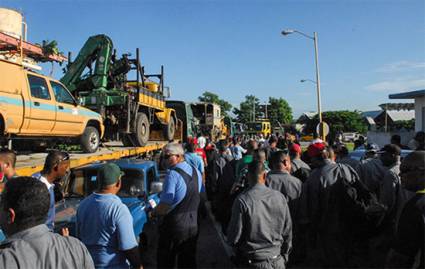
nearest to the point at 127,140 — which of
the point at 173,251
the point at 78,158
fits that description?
the point at 78,158

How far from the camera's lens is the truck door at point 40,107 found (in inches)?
284

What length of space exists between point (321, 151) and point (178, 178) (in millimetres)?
2075

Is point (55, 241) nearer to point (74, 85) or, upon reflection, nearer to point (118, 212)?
point (118, 212)

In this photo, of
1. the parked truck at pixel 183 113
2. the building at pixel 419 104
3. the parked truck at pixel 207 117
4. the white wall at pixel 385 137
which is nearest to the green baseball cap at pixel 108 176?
the parked truck at pixel 183 113

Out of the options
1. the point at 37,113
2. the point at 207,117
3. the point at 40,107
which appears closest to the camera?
the point at 37,113

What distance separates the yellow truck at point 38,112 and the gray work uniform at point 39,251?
5388mm

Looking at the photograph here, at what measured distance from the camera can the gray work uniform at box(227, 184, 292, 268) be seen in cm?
318

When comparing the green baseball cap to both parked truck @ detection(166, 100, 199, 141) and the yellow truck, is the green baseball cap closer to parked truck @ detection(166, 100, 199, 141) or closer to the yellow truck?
the yellow truck

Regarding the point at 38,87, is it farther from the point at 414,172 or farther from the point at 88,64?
the point at 414,172

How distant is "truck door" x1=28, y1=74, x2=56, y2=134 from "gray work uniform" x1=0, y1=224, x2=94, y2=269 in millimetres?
5930

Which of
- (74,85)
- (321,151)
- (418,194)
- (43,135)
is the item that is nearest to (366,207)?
(321,151)

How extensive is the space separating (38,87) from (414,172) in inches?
274

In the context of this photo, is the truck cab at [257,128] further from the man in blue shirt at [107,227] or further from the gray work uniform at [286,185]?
the man in blue shirt at [107,227]

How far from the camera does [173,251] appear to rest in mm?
4184
